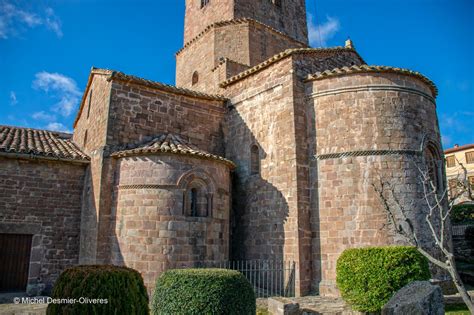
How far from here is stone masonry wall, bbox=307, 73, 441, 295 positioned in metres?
10.1

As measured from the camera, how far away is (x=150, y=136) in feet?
39.0

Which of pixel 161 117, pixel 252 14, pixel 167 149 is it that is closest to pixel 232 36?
pixel 252 14

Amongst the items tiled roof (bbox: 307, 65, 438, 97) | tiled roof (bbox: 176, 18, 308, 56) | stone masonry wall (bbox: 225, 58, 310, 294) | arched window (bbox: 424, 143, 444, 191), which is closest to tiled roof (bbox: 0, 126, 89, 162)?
stone masonry wall (bbox: 225, 58, 310, 294)

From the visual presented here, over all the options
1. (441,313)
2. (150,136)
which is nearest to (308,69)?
(150,136)

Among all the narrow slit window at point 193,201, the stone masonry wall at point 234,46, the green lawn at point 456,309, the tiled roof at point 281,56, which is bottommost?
the green lawn at point 456,309

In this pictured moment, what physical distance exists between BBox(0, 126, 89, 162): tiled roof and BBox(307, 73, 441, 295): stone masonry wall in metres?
7.54

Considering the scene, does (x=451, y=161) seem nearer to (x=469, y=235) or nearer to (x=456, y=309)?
(x=469, y=235)

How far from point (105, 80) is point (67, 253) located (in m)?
5.52

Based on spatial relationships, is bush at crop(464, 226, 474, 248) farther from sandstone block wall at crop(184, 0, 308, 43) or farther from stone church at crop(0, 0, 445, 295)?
sandstone block wall at crop(184, 0, 308, 43)

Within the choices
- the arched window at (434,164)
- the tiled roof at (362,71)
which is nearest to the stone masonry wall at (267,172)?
the tiled roof at (362,71)

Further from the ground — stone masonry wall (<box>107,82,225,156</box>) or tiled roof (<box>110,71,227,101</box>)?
tiled roof (<box>110,71,227,101</box>)

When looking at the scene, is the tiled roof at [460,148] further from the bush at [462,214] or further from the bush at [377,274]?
the bush at [377,274]

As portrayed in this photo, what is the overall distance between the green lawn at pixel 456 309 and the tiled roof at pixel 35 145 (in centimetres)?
1083

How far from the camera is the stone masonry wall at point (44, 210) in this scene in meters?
10.9
